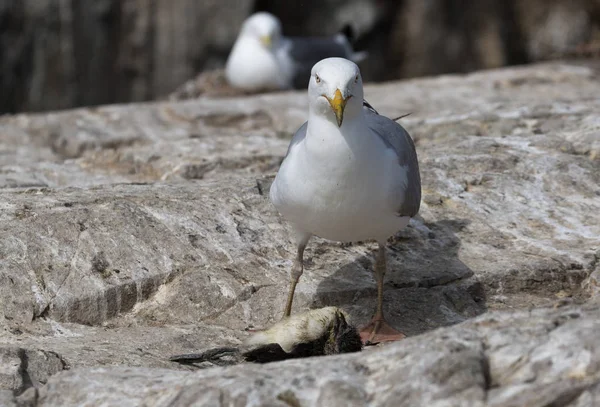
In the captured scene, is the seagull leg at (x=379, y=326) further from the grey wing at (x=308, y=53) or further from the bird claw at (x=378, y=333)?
the grey wing at (x=308, y=53)

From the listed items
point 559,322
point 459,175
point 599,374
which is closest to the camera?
point 599,374

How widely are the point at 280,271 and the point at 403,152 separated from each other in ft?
2.76

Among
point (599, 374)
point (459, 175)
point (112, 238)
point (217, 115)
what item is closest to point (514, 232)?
point (459, 175)

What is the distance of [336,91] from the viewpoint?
3633mm

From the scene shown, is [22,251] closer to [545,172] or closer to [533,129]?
[545,172]

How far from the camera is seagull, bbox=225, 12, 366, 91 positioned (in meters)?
10.3

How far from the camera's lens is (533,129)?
6207 millimetres

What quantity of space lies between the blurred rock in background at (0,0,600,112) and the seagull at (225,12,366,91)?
2483 mm

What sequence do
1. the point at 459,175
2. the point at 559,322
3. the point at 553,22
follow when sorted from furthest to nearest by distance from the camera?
the point at 553,22 → the point at 459,175 → the point at 559,322

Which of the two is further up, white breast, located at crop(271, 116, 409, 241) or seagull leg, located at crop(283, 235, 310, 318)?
white breast, located at crop(271, 116, 409, 241)

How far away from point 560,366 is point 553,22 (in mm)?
11462

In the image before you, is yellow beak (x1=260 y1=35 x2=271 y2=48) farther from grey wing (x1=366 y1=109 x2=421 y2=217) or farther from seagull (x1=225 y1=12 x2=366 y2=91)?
grey wing (x1=366 y1=109 x2=421 y2=217)

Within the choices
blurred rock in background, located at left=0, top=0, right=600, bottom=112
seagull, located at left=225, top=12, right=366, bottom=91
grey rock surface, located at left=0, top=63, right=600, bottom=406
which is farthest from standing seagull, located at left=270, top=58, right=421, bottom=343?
blurred rock in background, located at left=0, top=0, right=600, bottom=112

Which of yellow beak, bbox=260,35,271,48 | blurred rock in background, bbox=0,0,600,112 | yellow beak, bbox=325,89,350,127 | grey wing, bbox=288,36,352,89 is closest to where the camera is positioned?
yellow beak, bbox=325,89,350,127
